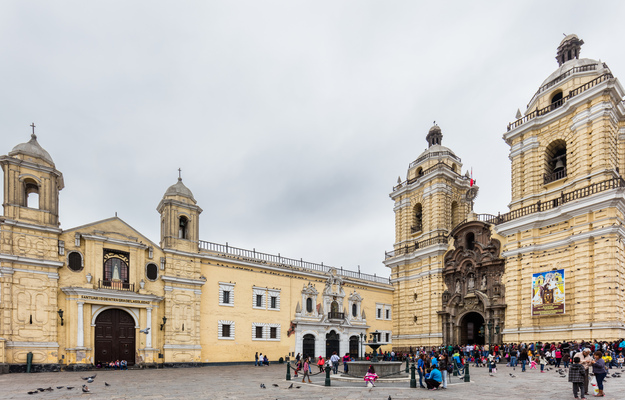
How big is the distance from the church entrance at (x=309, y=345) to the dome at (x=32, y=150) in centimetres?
2346

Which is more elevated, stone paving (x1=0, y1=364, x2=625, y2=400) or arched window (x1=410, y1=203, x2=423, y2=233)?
arched window (x1=410, y1=203, x2=423, y2=233)

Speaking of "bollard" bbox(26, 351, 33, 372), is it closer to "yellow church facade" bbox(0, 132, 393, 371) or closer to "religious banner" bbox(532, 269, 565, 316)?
"yellow church facade" bbox(0, 132, 393, 371)

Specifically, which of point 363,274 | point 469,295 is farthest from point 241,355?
point 469,295

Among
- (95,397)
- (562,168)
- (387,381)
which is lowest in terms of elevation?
(387,381)

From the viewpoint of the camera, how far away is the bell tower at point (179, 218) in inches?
1189

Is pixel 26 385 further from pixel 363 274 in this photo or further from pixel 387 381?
pixel 363 274

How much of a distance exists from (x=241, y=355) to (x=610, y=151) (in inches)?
1145

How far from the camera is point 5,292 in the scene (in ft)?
76.6

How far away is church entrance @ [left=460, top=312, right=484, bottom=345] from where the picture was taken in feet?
111

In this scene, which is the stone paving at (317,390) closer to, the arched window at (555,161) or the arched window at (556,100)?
the arched window at (555,161)

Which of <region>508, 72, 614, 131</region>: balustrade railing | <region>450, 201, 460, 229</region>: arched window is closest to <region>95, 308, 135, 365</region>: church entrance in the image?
<region>450, 201, 460, 229</region>: arched window

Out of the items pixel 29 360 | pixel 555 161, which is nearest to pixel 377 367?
pixel 29 360

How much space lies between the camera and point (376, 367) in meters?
18.5

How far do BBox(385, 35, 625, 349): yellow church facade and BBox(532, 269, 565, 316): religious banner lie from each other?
2.5 inches
